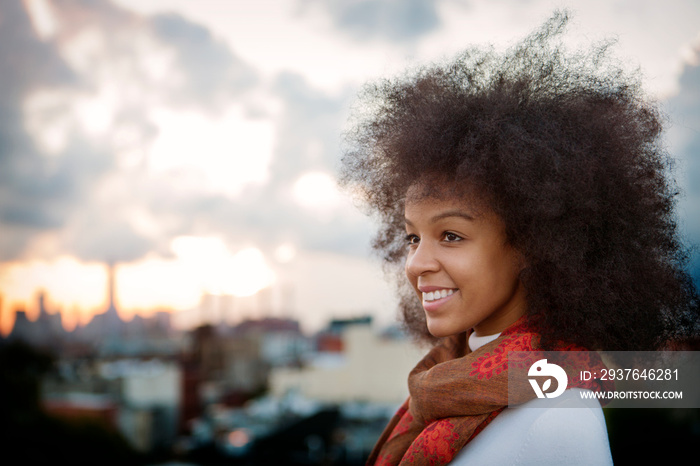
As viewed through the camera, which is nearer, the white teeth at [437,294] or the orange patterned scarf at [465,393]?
the orange patterned scarf at [465,393]

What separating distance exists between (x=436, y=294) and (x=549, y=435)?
0.57 metres

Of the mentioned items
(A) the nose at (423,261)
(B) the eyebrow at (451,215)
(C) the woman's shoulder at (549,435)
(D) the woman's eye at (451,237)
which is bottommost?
(C) the woman's shoulder at (549,435)

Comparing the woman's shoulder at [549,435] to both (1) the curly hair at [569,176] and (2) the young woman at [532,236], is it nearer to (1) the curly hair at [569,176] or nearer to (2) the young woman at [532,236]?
(2) the young woman at [532,236]

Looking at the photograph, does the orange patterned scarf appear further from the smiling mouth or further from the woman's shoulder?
the smiling mouth

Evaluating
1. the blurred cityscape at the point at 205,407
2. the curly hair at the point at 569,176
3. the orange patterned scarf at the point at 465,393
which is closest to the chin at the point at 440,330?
the orange patterned scarf at the point at 465,393

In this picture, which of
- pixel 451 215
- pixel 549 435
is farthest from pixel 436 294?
pixel 549 435

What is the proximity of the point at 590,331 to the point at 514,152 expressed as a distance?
2.18ft

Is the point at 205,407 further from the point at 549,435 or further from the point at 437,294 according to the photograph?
the point at 549,435

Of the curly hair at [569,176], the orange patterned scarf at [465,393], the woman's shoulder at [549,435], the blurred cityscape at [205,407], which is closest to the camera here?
the woman's shoulder at [549,435]

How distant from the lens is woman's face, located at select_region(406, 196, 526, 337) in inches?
68.4

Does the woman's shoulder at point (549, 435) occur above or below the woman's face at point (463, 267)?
below

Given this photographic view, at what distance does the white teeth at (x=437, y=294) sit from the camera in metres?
1.79

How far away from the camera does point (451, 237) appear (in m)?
1.79

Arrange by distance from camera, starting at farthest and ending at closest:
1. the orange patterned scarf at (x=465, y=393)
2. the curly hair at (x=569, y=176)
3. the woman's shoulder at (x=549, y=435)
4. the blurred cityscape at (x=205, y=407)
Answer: the blurred cityscape at (x=205, y=407), the curly hair at (x=569, y=176), the orange patterned scarf at (x=465, y=393), the woman's shoulder at (x=549, y=435)
